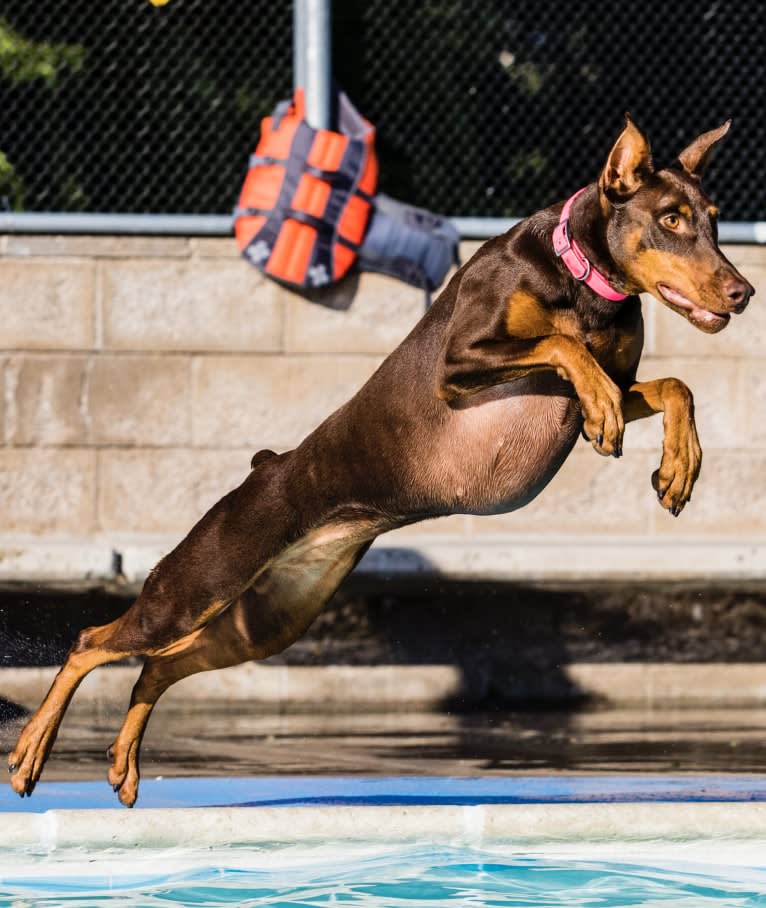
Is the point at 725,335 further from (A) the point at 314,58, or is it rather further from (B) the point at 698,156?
(B) the point at 698,156

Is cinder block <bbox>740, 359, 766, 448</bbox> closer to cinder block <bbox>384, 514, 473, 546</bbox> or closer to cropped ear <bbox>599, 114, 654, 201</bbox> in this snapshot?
cinder block <bbox>384, 514, 473, 546</bbox>

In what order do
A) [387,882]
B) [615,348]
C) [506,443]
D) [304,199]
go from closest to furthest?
[387,882]
[615,348]
[506,443]
[304,199]

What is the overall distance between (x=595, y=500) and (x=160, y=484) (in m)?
2.24

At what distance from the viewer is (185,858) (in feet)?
15.4

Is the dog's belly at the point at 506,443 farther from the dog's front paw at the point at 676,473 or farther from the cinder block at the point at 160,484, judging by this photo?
the cinder block at the point at 160,484

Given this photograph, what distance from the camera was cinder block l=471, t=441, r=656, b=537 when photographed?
29.1 ft

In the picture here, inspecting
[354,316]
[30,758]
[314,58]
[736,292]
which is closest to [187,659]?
[30,758]

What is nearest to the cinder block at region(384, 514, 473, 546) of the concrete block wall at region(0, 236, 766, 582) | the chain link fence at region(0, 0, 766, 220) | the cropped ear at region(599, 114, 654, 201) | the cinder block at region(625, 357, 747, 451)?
the concrete block wall at region(0, 236, 766, 582)

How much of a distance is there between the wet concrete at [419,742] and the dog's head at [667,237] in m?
2.40

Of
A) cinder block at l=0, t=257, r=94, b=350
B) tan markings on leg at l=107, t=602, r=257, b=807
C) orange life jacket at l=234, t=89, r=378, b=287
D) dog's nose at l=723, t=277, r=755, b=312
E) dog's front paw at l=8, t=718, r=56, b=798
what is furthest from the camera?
cinder block at l=0, t=257, r=94, b=350

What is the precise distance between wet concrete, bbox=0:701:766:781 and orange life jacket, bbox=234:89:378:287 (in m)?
2.25

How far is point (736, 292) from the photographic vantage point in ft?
14.3

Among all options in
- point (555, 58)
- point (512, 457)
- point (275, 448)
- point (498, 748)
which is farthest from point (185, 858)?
point (555, 58)


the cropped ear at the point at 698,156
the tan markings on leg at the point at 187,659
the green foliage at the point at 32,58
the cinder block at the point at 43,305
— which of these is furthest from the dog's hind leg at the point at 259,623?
the green foliage at the point at 32,58
